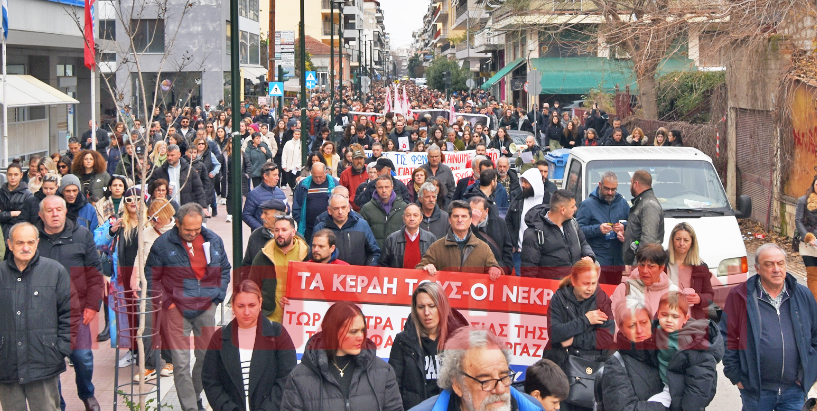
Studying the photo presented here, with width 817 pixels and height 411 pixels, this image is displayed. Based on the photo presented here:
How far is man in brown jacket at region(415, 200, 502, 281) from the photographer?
755 centimetres

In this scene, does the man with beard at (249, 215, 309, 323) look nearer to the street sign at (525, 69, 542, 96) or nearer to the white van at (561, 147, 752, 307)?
the white van at (561, 147, 752, 307)

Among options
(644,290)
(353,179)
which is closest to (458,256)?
(644,290)

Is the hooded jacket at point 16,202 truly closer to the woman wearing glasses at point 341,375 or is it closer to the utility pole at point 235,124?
the utility pole at point 235,124

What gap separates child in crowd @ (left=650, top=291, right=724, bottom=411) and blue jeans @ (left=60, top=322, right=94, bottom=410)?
4.19 meters

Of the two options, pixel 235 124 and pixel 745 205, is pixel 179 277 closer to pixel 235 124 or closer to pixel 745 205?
pixel 235 124

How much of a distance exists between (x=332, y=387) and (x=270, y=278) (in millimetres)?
2731

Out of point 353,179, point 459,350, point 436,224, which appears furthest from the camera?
point 353,179

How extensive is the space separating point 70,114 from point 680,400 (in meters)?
27.5

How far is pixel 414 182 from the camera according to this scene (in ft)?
39.2

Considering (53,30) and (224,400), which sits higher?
(53,30)

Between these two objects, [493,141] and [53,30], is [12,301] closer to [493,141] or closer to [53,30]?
[493,141]

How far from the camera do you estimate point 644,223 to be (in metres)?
8.88

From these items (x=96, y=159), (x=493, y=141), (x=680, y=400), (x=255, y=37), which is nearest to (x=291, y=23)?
(x=255, y=37)

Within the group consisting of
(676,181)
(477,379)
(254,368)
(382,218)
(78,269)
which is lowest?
(254,368)
